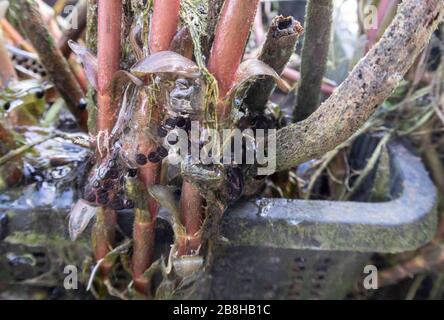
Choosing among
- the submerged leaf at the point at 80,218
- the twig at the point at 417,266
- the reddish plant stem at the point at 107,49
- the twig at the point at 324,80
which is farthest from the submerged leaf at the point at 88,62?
the twig at the point at 417,266

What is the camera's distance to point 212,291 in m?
0.56

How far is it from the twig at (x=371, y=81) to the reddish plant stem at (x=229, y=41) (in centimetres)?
8

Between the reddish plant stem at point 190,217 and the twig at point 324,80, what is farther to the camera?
the twig at point 324,80

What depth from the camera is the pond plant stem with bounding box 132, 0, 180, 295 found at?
32 cm

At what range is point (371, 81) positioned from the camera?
31 cm

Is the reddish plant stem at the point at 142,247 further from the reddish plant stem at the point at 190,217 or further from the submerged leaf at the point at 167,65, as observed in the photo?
the submerged leaf at the point at 167,65

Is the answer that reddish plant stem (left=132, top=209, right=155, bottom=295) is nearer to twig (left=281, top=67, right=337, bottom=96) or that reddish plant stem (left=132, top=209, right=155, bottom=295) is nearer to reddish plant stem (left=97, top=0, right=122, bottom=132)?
reddish plant stem (left=97, top=0, right=122, bottom=132)

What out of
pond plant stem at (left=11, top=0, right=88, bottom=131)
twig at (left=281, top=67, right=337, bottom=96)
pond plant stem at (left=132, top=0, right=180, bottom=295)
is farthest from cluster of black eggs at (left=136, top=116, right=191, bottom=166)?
twig at (left=281, top=67, right=337, bottom=96)

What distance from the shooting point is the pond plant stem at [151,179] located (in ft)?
1.05

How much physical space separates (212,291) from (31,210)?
0.77ft

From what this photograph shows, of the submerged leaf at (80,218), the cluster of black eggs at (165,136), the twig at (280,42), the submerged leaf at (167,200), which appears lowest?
the submerged leaf at (80,218)

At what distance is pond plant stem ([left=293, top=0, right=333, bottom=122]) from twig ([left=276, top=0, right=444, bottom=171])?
116mm
